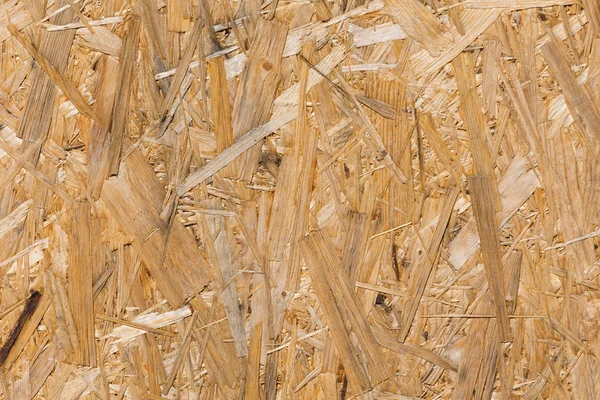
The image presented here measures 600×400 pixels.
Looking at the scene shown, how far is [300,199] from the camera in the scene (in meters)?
1.33

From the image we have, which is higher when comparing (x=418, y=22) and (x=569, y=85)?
(x=418, y=22)

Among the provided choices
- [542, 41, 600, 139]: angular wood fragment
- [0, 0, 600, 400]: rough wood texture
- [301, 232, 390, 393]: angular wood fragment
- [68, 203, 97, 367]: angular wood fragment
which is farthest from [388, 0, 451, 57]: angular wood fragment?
[68, 203, 97, 367]: angular wood fragment

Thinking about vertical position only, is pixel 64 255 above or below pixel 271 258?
above

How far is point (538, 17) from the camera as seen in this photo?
1.31 m

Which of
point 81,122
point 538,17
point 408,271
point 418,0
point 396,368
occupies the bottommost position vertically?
point 396,368

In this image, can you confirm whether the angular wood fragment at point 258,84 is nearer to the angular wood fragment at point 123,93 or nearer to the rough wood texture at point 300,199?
the rough wood texture at point 300,199

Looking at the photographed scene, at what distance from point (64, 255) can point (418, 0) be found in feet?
2.73

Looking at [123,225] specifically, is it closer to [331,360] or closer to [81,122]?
[81,122]

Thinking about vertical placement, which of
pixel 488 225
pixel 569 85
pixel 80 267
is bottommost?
pixel 488 225

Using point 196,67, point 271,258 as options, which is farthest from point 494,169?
point 196,67

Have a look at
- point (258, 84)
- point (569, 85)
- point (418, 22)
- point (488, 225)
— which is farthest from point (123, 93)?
point (569, 85)

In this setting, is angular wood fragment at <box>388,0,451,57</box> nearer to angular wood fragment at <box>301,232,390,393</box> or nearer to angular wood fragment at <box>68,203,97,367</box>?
angular wood fragment at <box>301,232,390,393</box>

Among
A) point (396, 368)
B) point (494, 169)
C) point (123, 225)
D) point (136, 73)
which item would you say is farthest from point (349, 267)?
point (136, 73)

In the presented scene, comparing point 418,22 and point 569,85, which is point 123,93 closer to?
point 418,22
